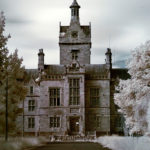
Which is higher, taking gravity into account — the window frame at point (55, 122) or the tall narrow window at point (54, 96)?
the tall narrow window at point (54, 96)

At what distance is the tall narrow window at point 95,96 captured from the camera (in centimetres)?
5712

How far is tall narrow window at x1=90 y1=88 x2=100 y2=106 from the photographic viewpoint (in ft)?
187

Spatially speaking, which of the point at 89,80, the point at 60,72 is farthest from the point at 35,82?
the point at 89,80

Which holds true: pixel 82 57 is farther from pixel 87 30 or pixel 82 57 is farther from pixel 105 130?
pixel 105 130

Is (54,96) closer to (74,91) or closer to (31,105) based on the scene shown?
(74,91)

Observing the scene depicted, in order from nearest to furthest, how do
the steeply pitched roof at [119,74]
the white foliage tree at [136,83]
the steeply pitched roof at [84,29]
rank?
the white foliage tree at [136,83]
the steeply pitched roof at [119,74]
the steeply pitched roof at [84,29]

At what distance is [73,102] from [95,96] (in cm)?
303

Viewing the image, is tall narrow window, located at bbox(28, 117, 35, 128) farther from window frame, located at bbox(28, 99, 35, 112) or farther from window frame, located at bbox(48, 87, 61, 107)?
window frame, located at bbox(48, 87, 61, 107)

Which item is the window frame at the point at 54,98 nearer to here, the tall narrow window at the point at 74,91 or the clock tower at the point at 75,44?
the tall narrow window at the point at 74,91

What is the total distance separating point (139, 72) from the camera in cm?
3206

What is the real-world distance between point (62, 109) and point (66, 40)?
10915mm

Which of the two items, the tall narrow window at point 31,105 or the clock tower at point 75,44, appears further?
the clock tower at point 75,44

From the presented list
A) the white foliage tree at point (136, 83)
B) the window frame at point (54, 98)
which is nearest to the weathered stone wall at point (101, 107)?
the window frame at point (54, 98)

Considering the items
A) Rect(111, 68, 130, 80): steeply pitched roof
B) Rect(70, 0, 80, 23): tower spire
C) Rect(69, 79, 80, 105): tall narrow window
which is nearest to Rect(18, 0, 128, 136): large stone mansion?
Rect(69, 79, 80, 105): tall narrow window
